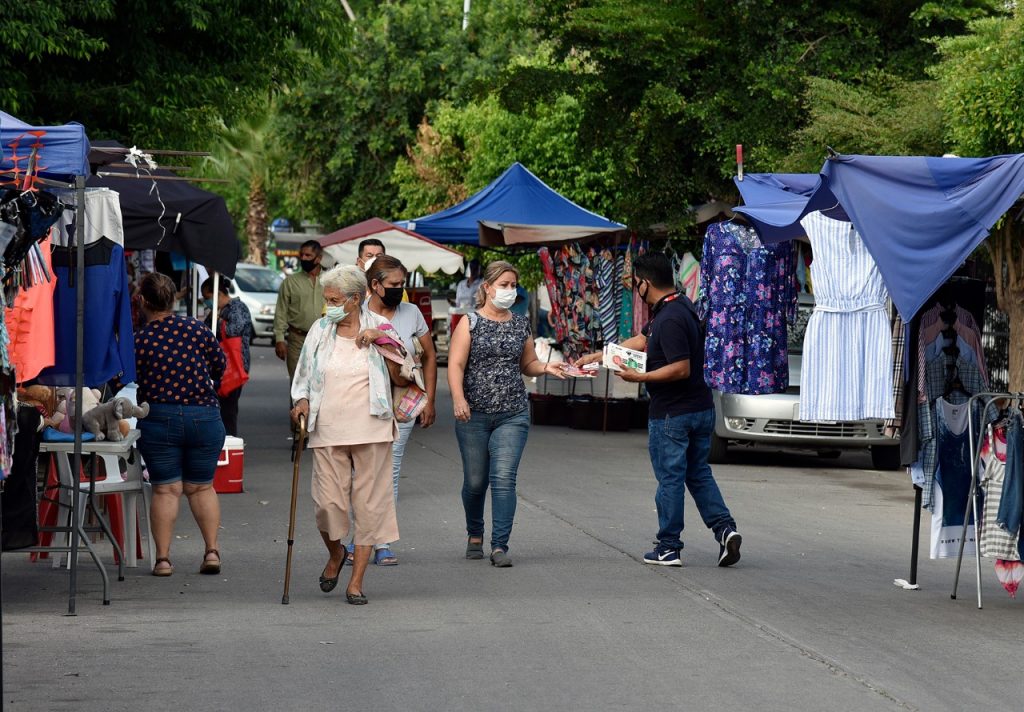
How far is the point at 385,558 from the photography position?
33.5 feet

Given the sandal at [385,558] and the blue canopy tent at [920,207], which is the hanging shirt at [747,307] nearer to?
the blue canopy tent at [920,207]

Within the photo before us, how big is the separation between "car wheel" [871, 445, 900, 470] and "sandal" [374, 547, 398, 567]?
8439 mm

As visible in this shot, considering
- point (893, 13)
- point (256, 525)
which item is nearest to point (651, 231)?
point (893, 13)

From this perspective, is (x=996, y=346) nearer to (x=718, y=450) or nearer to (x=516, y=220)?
(x=718, y=450)

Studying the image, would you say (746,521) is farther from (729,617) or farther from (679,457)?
(729,617)

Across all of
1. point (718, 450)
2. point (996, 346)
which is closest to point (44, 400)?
point (718, 450)

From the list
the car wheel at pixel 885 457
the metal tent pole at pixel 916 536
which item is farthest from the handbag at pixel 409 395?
the car wheel at pixel 885 457

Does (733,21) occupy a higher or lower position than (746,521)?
higher

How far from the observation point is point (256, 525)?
38.9 feet

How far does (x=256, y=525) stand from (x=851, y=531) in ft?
15.1

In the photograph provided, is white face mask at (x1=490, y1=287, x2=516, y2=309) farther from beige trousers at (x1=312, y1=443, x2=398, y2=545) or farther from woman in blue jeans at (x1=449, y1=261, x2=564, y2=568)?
beige trousers at (x1=312, y1=443, x2=398, y2=545)

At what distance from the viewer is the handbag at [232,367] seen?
14.9 meters

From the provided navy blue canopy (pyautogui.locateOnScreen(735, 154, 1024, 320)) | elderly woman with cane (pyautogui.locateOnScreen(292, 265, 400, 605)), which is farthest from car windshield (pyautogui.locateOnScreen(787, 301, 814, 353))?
elderly woman with cane (pyautogui.locateOnScreen(292, 265, 400, 605))

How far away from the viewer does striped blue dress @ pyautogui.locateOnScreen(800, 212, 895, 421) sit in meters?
9.21
